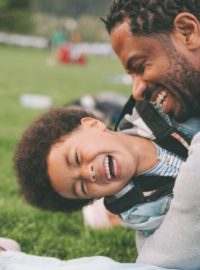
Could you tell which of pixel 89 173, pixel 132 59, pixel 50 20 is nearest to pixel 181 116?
pixel 132 59

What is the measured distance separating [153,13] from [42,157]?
854 mm

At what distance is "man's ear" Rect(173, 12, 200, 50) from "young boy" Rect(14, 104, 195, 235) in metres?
0.49

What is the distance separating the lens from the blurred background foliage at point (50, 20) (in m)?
53.4

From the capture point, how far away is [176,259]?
2.66 m

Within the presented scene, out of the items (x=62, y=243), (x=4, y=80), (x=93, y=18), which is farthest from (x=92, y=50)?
(x=62, y=243)

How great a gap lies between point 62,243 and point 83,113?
830 millimetres

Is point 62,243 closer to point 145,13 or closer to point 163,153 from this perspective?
point 163,153

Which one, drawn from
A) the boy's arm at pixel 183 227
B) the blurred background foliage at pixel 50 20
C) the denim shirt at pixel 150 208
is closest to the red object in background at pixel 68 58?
the blurred background foliage at pixel 50 20

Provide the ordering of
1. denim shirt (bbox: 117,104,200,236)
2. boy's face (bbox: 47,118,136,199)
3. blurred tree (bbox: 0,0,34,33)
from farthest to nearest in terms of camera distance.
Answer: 1. blurred tree (bbox: 0,0,34,33)
2. boy's face (bbox: 47,118,136,199)
3. denim shirt (bbox: 117,104,200,236)

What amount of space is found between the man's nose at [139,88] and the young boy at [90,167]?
0.61 ft

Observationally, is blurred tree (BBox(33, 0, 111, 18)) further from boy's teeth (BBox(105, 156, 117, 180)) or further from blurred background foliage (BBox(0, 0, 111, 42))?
boy's teeth (BBox(105, 156, 117, 180))

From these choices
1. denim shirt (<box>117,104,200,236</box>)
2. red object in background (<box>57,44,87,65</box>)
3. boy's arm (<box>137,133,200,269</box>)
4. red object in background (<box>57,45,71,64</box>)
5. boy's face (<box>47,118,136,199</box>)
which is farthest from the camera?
red object in background (<box>57,45,71,64</box>)

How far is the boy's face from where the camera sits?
303cm

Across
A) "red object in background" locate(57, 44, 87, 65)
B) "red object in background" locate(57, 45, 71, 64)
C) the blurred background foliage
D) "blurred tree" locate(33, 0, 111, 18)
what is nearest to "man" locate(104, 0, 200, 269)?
"red object in background" locate(57, 44, 87, 65)
